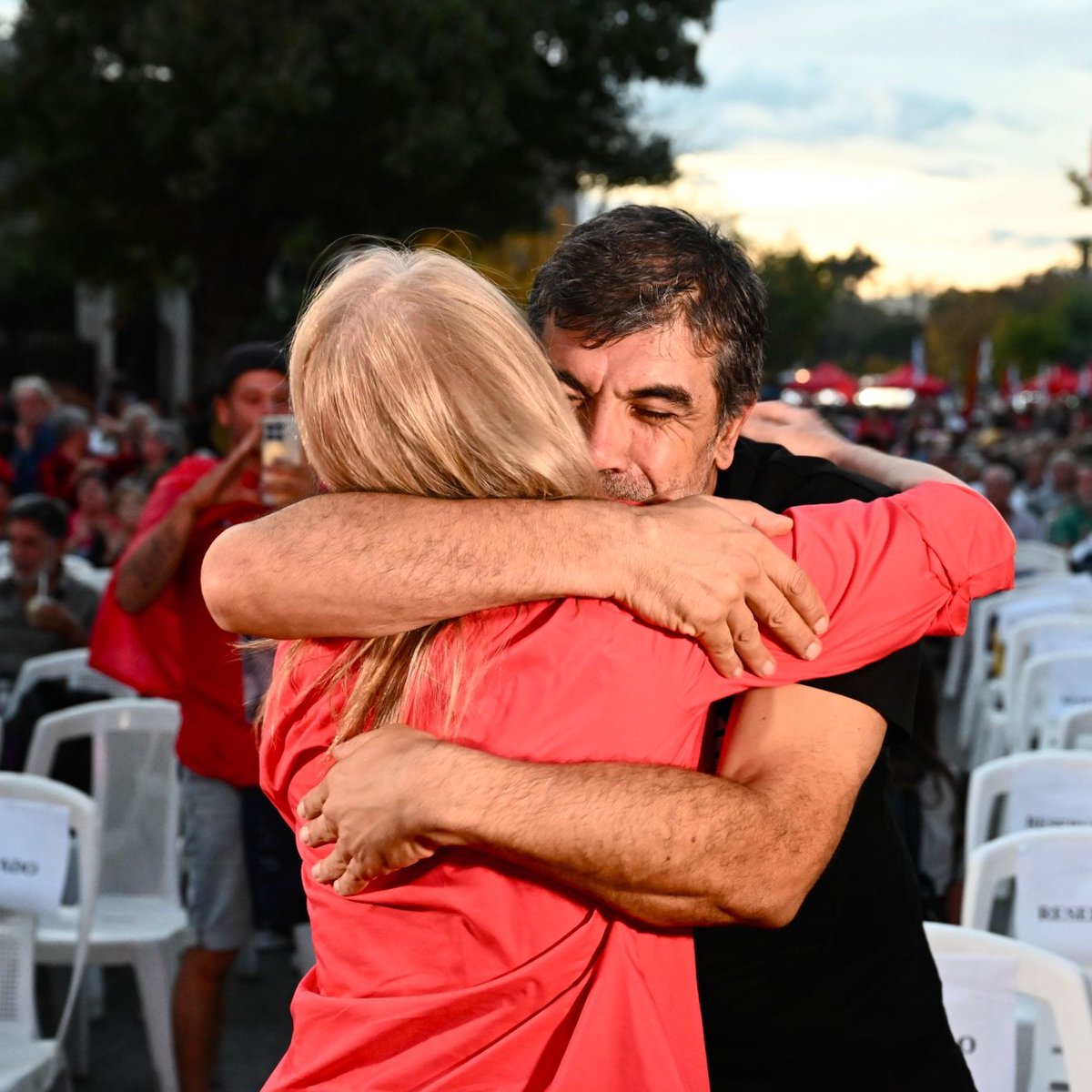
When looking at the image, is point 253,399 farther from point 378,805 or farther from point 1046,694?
point 1046,694

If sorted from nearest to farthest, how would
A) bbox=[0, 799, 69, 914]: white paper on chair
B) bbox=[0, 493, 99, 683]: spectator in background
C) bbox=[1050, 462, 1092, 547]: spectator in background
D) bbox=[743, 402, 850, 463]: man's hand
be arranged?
1. bbox=[743, 402, 850, 463]: man's hand
2. bbox=[0, 799, 69, 914]: white paper on chair
3. bbox=[0, 493, 99, 683]: spectator in background
4. bbox=[1050, 462, 1092, 547]: spectator in background

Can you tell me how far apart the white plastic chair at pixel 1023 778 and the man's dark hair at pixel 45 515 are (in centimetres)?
426

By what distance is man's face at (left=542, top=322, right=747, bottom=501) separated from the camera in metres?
1.88

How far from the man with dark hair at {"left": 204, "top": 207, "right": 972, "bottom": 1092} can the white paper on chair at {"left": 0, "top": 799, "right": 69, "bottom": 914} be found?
95.4 inches

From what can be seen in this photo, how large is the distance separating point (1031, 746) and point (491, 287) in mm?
6010

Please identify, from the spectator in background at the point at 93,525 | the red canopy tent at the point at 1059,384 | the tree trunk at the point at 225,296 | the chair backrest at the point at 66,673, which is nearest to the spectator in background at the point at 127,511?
the spectator in background at the point at 93,525

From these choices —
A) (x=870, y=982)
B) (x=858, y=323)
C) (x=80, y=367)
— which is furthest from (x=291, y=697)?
(x=858, y=323)

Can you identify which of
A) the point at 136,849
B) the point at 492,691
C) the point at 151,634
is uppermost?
the point at 492,691

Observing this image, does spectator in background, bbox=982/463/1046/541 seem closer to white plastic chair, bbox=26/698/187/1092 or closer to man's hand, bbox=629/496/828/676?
white plastic chair, bbox=26/698/187/1092

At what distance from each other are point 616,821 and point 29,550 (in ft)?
19.3

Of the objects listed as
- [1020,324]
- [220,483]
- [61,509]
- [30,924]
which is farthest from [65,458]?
[1020,324]

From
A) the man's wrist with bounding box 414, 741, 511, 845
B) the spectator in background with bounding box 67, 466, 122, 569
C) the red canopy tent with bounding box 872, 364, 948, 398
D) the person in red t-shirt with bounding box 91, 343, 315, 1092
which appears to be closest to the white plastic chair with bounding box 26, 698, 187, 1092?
the person in red t-shirt with bounding box 91, 343, 315, 1092

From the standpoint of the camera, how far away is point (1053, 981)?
296 cm

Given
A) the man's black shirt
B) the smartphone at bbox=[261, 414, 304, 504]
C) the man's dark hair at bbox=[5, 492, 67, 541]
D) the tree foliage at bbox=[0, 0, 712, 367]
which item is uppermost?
the tree foliage at bbox=[0, 0, 712, 367]
